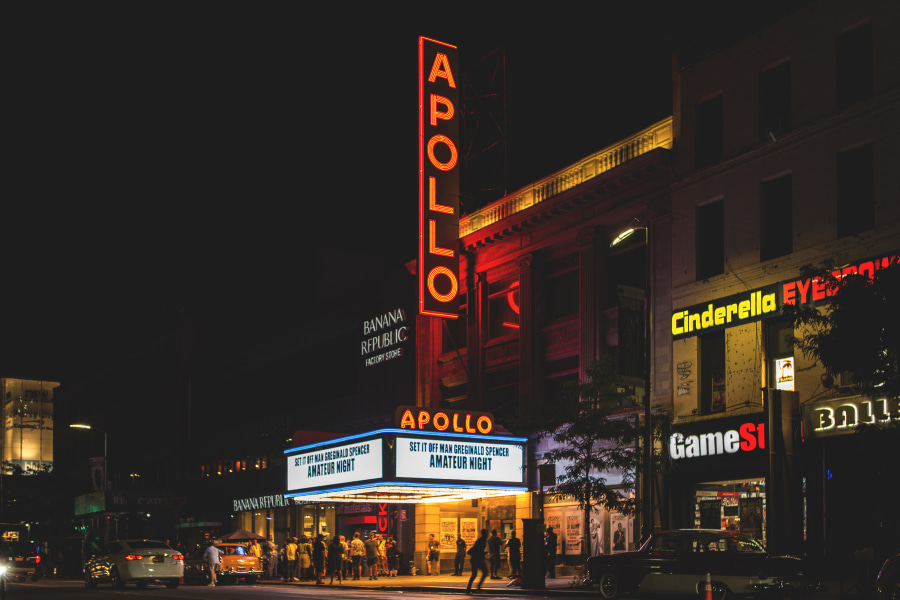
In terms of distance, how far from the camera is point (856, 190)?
87.9 ft

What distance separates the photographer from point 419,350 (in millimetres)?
43500

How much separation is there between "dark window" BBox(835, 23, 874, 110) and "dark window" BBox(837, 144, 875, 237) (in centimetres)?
140

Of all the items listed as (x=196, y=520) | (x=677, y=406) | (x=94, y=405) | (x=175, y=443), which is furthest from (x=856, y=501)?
(x=94, y=405)

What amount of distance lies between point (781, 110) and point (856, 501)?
11115mm

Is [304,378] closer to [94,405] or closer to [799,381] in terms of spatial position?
[799,381]

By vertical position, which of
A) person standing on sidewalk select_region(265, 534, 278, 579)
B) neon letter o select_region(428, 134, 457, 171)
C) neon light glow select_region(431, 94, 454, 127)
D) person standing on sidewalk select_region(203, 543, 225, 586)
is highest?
neon light glow select_region(431, 94, 454, 127)

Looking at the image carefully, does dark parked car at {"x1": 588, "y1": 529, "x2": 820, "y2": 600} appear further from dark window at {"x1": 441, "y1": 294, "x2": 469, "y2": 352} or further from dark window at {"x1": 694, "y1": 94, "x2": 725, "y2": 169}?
dark window at {"x1": 441, "y1": 294, "x2": 469, "y2": 352}

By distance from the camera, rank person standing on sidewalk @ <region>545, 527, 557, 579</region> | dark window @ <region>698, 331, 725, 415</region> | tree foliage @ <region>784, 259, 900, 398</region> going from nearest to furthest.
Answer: tree foliage @ <region>784, 259, 900, 398</region>
dark window @ <region>698, 331, 725, 415</region>
person standing on sidewalk @ <region>545, 527, 557, 579</region>

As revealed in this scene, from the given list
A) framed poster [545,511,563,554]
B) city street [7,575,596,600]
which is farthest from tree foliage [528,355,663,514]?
framed poster [545,511,563,554]

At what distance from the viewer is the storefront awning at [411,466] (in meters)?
32.9

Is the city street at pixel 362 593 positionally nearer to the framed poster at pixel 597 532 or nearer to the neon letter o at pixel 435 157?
the framed poster at pixel 597 532

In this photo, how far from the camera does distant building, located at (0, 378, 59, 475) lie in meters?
133

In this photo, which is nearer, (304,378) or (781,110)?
(781,110)

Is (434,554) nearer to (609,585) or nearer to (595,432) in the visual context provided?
(595,432)
